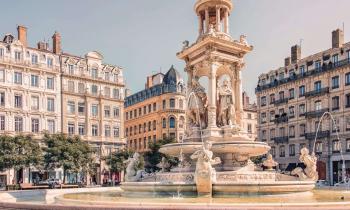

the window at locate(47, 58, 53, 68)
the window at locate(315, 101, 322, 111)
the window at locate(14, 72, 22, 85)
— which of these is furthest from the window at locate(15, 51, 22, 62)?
the window at locate(315, 101, 322, 111)

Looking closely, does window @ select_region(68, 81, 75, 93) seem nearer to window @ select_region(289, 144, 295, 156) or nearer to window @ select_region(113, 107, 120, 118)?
window @ select_region(113, 107, 120, 118)

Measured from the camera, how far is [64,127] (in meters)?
67.2

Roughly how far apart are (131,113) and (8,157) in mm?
51893

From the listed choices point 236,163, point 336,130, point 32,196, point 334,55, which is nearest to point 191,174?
point 236,163

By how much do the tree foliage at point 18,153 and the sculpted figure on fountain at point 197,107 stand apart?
99.4 ft

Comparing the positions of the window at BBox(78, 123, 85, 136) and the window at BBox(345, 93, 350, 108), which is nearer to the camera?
the window at BBox(345, 93, 350, 108)

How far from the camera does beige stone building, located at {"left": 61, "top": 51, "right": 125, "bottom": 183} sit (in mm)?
68500

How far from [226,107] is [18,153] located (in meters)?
34.2

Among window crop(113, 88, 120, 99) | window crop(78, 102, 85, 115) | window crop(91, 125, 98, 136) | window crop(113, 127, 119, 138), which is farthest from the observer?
window crop(113, 88, 120, 99)

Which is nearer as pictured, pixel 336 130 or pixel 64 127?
pixel 336 130

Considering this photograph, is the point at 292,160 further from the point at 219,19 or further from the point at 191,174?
the point at 191,174

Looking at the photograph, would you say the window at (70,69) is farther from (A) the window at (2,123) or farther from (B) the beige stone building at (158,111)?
(B) the beige stone building at (158,111)

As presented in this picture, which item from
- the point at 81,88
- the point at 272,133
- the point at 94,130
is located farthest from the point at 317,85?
the point at 81,88

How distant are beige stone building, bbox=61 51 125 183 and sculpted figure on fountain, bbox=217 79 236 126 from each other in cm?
4573
